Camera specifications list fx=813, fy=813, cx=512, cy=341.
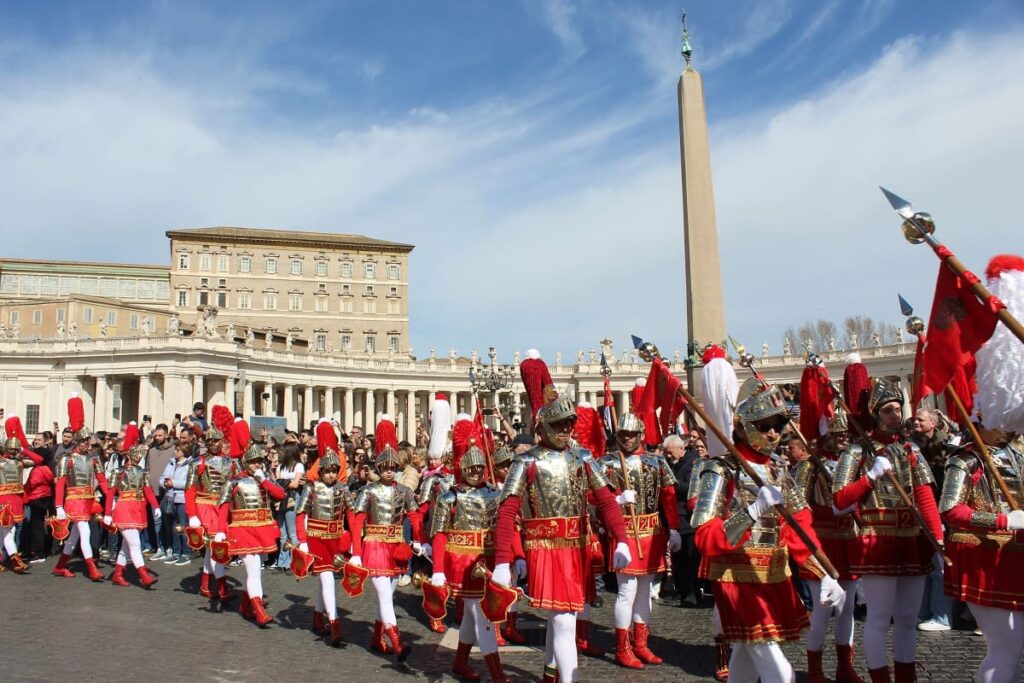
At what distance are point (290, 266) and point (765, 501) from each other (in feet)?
276

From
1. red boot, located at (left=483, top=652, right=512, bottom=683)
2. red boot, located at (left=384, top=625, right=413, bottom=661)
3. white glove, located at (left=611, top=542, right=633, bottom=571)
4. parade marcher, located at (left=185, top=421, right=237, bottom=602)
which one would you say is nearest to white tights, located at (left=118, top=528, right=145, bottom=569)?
parade marcher, located at (left=185, top=421, right=237, bottom=602)

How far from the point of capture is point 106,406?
2224 inches

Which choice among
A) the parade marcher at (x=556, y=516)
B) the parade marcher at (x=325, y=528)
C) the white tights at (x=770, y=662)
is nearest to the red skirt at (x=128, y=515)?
the parade marcher at (x=325, y=528)

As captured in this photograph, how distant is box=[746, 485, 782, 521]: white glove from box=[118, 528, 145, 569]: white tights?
10541 millimetres

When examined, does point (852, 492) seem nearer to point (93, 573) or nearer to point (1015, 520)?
point (1015, 520)

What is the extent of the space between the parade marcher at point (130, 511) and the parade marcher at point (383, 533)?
18.3 feet

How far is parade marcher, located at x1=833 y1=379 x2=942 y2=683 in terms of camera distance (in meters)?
5.45

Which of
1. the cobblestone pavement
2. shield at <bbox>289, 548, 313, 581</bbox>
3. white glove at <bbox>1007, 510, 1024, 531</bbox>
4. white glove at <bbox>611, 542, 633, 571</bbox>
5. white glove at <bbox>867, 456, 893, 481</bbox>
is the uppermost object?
white glove at <bbox>867, 456, 893, 481</bbox>

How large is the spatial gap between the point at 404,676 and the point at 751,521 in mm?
3985

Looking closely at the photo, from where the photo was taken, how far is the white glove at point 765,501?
13.9ft

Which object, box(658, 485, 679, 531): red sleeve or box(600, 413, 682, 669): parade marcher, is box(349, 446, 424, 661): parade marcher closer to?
box(600, 413, 682, 669): parade marcher

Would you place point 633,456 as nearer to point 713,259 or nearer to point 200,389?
point 713,259

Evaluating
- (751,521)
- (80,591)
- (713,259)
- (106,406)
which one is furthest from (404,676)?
(106,406)

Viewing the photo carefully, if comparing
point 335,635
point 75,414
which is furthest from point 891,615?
point 75,414
